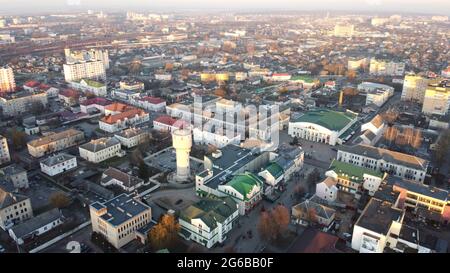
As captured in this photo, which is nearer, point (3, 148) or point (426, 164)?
point (426, 164)

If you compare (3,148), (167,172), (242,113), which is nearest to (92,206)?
(167,172)

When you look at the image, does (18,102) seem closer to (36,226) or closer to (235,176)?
(36,226)

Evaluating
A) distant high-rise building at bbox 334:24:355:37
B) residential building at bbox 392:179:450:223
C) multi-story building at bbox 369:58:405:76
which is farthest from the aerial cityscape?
distant high-rise building at bbox 334:24:355:37

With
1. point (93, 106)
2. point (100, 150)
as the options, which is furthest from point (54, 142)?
point (93, 106)

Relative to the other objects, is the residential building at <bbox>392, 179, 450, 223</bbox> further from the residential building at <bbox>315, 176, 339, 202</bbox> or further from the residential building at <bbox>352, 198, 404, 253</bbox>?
the residential building at <bbox>315, 176, 339, 202</bbox>

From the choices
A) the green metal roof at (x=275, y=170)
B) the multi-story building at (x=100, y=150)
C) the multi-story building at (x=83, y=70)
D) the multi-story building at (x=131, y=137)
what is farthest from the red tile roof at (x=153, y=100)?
the green metal roof at (x=275, y=170)

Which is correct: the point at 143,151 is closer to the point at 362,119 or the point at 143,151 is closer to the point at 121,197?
the point at 121,197
